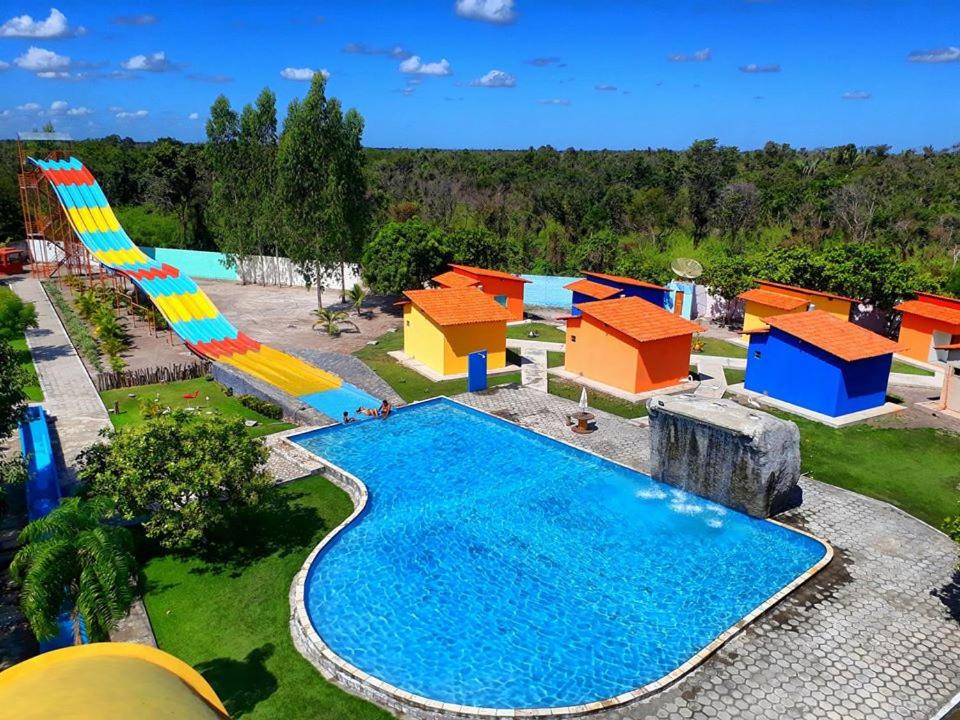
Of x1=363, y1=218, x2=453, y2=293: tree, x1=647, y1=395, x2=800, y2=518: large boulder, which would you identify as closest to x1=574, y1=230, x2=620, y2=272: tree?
x1=363, y1=218, x2=453, y2=293: tree

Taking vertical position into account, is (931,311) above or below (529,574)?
above

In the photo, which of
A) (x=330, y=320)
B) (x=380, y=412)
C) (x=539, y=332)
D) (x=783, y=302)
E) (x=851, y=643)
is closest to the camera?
(x=851, y=643)

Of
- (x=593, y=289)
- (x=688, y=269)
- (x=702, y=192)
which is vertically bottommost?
(x=593, y=289)

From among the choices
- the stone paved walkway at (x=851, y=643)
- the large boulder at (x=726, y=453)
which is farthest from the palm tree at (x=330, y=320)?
the stone paved walkway at (x=851, y=643)

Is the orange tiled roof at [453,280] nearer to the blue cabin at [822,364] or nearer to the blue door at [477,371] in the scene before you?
the blue door at [477,371]

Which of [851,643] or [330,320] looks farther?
[330,320]

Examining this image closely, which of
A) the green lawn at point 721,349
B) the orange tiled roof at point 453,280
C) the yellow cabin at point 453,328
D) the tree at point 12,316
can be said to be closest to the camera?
the yellow cabin at point 453,328

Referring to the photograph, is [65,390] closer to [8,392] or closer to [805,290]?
[8,392]

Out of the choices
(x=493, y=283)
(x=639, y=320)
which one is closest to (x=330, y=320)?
(x=493, y=283)

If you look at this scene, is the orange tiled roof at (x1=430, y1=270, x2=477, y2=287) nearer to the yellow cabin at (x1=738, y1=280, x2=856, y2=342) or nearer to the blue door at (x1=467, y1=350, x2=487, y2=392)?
the blue door at (x1=467, y1=350, x2=487, y2=392)
